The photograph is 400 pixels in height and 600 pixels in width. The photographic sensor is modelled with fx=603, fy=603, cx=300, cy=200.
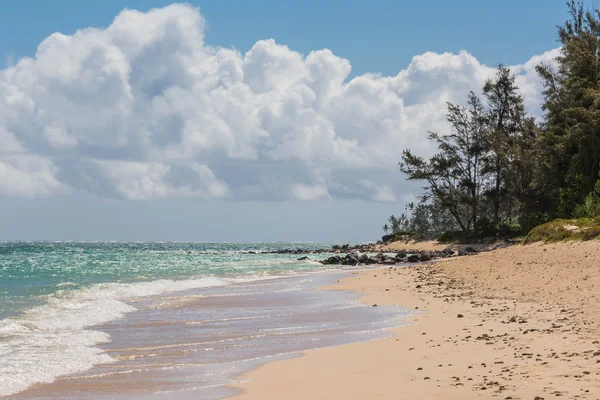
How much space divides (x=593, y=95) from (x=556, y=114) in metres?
9.28

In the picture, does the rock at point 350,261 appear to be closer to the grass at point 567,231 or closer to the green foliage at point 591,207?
the green foliage at point 591,207

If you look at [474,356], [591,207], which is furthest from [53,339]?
[591,207]

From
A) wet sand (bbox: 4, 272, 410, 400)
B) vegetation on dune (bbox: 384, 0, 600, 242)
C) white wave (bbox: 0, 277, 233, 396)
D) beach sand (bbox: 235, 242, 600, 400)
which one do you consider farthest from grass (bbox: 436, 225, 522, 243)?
white wave (bbox: 0, 277, 233, 396)

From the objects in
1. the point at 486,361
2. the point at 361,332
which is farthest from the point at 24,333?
the point at 486,361

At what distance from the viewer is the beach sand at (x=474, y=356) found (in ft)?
27.1

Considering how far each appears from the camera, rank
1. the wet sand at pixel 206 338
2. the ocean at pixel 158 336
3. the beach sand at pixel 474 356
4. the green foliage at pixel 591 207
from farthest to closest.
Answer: the green foliage at pixel 591 207
the ocean at pixel 158 336
the wet sand at pixel 206 338
the beach sand at pixel 474 356

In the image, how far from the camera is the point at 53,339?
14.1 meters

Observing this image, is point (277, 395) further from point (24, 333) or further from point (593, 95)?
point (593, 95)

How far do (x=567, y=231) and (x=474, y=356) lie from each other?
79.1ft

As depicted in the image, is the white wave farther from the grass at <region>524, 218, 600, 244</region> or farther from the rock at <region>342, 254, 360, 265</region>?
the rock at <region>342, 254, 360, 265</region>

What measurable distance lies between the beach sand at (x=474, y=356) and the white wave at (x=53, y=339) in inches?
145

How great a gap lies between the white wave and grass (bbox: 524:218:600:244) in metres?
21.1

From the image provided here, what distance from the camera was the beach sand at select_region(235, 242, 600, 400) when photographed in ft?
27.1

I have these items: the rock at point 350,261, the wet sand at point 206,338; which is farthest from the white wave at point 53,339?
the rock at point 350,261
